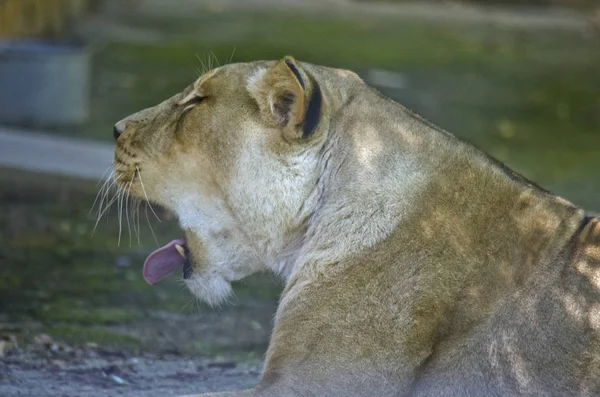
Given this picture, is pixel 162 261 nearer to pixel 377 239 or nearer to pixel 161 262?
pixel 161 262

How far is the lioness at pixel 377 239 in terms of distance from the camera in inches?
138

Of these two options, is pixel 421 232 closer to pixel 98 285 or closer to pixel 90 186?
pixel 98 285

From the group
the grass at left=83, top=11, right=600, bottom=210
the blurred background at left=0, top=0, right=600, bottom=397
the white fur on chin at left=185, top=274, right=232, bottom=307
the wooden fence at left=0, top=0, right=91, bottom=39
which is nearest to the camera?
the white fur on chin at left=185, top=274, right=232, bottom=307

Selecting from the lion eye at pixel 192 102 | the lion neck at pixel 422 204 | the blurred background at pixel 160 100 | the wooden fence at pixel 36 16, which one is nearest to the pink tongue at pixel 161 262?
the blurred background at pixel 160 100

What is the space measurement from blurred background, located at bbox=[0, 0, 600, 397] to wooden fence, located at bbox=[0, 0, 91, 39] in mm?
35

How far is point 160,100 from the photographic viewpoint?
10.4m

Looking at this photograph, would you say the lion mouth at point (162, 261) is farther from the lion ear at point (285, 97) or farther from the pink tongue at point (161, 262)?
the lion ear at point (285, 97)

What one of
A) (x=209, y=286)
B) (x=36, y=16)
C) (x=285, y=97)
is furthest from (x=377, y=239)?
(x=36, y=16)

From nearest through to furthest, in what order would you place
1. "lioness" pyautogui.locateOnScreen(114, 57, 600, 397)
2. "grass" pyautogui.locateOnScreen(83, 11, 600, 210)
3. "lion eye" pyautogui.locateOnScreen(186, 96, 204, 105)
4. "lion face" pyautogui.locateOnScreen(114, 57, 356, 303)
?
"lioness" pyautogui.locateOnScreen(114, 57, 600, 397) < "lion face" pyautogui.locateOnScreen(114, 57, 356, 303) < "lion eye" pyautogui.locateOnScreen(186, 96, 204, 105) < "grass" pyautogui.locateOnScreen(83, 11, 600, 210)

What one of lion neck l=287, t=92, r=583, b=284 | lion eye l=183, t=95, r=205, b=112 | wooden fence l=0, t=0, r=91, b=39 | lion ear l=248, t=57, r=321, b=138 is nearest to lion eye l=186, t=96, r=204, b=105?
lion eye l=183, t=95, r=205, b=112

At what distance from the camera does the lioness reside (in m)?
3.51

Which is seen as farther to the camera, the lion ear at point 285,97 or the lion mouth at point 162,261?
the lion mouth at point 162,261

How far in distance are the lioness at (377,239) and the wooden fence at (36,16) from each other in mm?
7045

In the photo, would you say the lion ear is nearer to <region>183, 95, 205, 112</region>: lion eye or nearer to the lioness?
the lioness
